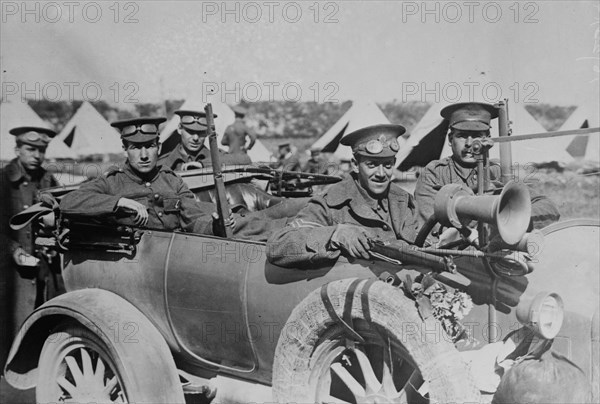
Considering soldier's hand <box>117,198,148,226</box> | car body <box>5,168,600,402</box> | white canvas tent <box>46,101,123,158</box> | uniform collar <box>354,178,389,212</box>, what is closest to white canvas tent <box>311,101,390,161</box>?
white canvas tent <box>46,101,123,158</box>

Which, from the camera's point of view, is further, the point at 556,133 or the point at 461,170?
the point at 461,170

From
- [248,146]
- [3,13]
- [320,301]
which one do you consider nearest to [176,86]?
[248,146]

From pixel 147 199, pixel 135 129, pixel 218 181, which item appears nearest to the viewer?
pixel 218 181

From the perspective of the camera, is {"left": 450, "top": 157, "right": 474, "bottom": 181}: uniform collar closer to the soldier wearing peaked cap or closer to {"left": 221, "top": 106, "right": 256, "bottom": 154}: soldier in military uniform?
the soldier wearing peaked cap

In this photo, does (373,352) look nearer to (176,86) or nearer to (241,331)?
(241,331)

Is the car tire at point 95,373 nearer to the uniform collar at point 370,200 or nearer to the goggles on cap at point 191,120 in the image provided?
the uniform collar at point 370,200

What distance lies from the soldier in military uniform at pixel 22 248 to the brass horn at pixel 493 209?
4.73 m

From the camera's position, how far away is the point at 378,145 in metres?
3.80

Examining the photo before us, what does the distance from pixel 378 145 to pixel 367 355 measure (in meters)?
1.24

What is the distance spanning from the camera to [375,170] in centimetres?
390

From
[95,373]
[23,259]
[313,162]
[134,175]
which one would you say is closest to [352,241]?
[95,373]

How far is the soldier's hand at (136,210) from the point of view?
13.4 feet

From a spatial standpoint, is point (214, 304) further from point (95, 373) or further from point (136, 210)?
point (95, 373)

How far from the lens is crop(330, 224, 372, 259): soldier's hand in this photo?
10.2 feet
